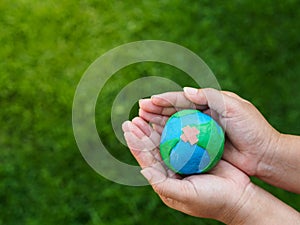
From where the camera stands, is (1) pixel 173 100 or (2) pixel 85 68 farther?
(2) pixel 85 68

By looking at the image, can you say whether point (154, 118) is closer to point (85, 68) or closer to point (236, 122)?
point (236, 122)

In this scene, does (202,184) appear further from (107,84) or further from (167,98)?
(107,84)

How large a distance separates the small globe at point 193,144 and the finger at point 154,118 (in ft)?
0.45

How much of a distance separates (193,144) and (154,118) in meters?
0.23

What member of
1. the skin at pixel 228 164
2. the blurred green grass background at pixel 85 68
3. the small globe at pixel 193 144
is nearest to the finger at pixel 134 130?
the skin at pixel 228 164

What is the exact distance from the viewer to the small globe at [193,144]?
64.8 inches

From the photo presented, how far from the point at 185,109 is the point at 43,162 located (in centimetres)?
82

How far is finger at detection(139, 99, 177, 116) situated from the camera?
1.81 m

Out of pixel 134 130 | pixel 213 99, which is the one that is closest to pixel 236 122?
pixel 213 99

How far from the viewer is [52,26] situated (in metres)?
2.59

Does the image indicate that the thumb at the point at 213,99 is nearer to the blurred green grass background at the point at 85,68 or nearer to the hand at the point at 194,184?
the hand at the point at 194,184

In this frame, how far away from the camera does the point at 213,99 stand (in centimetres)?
171

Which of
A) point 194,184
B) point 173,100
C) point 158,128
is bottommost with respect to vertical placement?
point 194,184

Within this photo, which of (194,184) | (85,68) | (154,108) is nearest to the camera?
(194,184)
